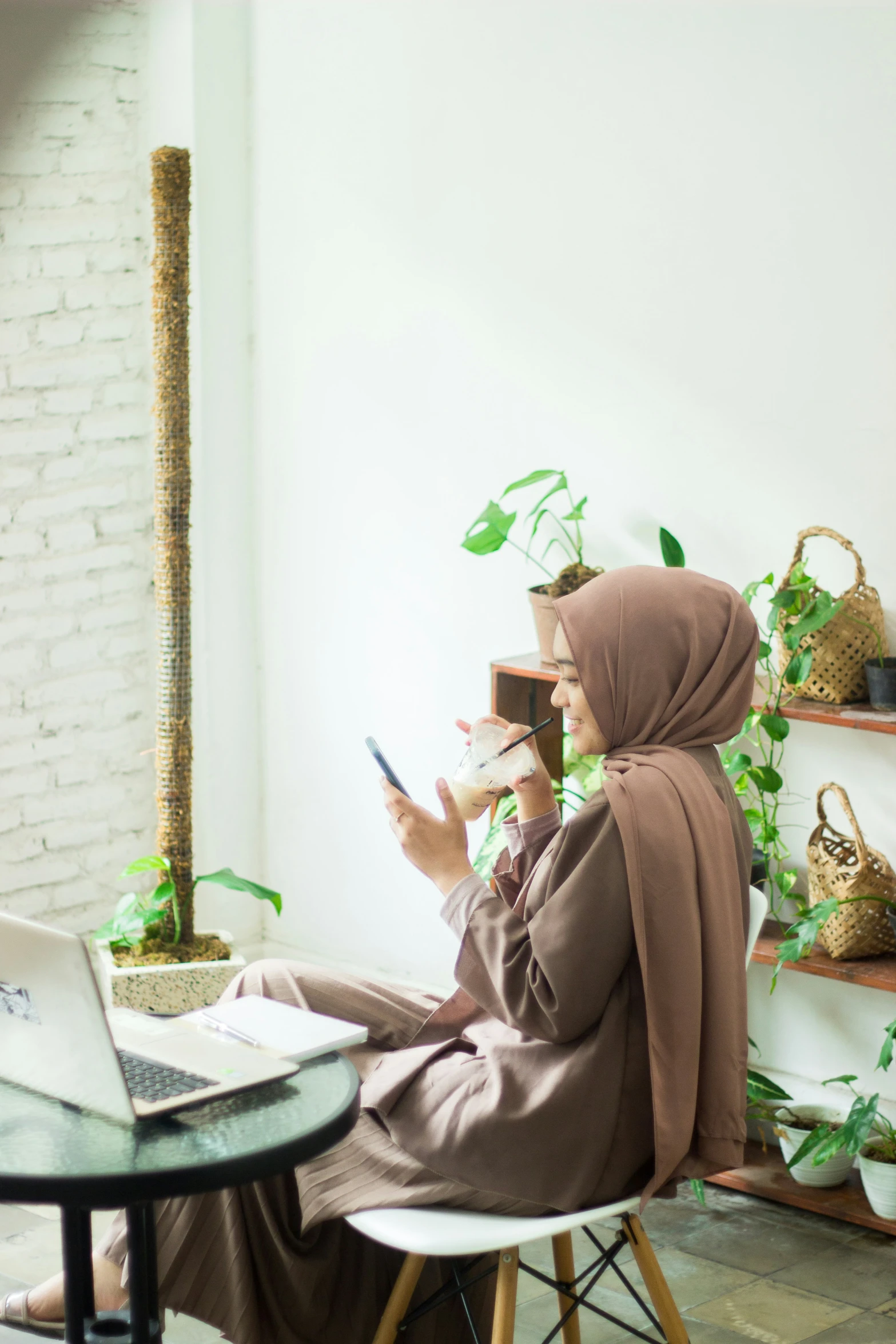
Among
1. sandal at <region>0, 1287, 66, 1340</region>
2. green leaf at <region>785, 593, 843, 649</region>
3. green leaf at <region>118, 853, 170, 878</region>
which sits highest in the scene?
green leaf at <region>785, 593, 843, 649</region>

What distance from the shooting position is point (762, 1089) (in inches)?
107

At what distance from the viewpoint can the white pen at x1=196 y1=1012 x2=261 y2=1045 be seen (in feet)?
5.28

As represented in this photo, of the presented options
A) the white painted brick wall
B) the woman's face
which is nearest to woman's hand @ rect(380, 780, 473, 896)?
the woman's face

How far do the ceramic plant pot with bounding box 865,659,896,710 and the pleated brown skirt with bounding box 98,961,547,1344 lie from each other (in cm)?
105

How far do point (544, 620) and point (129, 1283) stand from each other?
5.30ft

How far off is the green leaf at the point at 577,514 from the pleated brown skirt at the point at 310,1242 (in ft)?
4.02

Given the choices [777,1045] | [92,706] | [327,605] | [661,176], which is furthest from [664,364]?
[92,706]

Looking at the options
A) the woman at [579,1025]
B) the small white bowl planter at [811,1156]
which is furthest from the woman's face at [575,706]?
the small white bowl planter at [811,1156]

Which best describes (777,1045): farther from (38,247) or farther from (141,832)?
(38,247)

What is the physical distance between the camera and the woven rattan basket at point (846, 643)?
8.46 feet

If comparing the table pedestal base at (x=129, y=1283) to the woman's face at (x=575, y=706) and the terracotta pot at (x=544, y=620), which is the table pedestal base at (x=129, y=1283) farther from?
the terracotta pot at (x=544, y=620)

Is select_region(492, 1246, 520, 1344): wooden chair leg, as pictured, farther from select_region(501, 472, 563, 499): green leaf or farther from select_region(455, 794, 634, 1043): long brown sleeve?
select_region(501, 472, 563, 499): green leaf

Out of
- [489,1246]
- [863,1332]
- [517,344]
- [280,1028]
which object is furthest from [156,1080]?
[517,344]

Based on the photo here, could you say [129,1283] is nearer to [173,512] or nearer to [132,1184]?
[132,1184]
